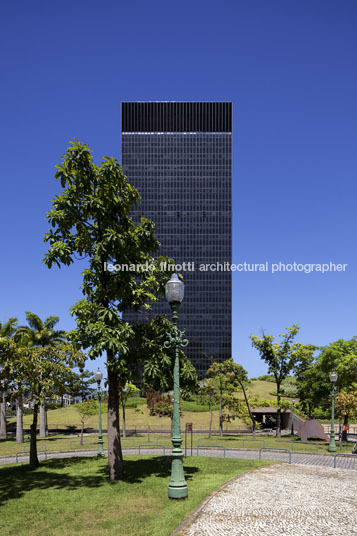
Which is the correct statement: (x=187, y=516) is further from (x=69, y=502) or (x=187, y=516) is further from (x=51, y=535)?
(x=69, y=502)

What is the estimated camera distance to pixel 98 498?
47.5 ft

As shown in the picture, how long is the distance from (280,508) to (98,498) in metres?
5.83

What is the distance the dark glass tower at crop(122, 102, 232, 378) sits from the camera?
14138 centimetres

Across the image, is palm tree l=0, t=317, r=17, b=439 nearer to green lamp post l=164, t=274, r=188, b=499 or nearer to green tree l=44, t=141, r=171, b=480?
green tree l=44, t=141, r=171, b=480

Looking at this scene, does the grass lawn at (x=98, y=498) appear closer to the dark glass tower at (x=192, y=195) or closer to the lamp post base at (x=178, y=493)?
the lamp post base at (x=178, y=493)

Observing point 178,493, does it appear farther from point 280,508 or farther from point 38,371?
point 38,371

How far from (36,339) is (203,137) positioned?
11874cm

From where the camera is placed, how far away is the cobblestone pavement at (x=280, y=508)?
10.8 metres

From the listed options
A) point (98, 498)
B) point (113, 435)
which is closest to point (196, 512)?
point (98, 498)

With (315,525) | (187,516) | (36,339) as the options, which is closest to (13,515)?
(187,516)

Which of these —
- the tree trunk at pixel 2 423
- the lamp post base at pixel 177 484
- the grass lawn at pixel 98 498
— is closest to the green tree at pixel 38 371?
the grass lawn at pixel 98 498

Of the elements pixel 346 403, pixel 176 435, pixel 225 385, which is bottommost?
pixel 225 385

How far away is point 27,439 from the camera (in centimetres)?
4722

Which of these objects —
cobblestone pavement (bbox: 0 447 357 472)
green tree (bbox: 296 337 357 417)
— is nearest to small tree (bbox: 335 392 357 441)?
green tree (bbox: 296 337 357 417)
